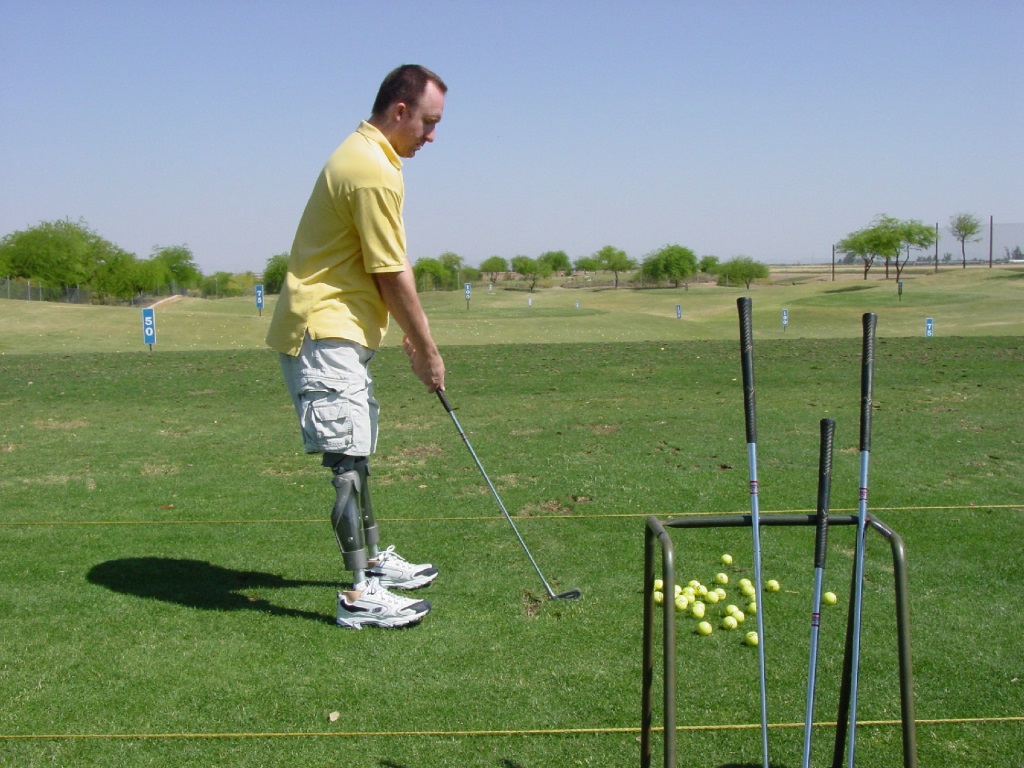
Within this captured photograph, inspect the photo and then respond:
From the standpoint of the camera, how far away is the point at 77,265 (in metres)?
79.6

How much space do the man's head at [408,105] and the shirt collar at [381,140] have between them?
0.06 m

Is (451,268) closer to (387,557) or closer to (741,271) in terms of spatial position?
(741,271)

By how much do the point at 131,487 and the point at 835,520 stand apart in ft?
21.1

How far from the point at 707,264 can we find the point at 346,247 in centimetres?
11081

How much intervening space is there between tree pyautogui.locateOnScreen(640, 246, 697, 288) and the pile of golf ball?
300 ft

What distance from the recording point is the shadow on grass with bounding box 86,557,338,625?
200 inches

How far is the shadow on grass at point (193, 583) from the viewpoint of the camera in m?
5.09

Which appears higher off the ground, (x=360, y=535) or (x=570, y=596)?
(x=360, y=535)

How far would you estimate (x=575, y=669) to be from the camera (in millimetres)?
4227

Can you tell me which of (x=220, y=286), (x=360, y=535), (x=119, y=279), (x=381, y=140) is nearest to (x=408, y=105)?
(x=381, y=140)

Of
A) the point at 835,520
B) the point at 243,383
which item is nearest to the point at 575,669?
the point at 835,520

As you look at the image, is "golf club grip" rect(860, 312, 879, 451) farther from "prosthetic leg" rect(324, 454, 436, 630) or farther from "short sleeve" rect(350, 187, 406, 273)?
"prosthetic leg" rect(324, 454, 436, 630)

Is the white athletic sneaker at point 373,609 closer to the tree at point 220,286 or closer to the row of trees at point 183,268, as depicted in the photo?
the row of trees at point 183,268

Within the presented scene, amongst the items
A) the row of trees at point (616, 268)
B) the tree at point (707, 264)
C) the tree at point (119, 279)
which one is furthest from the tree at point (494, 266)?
the tree at point (119, 279)
